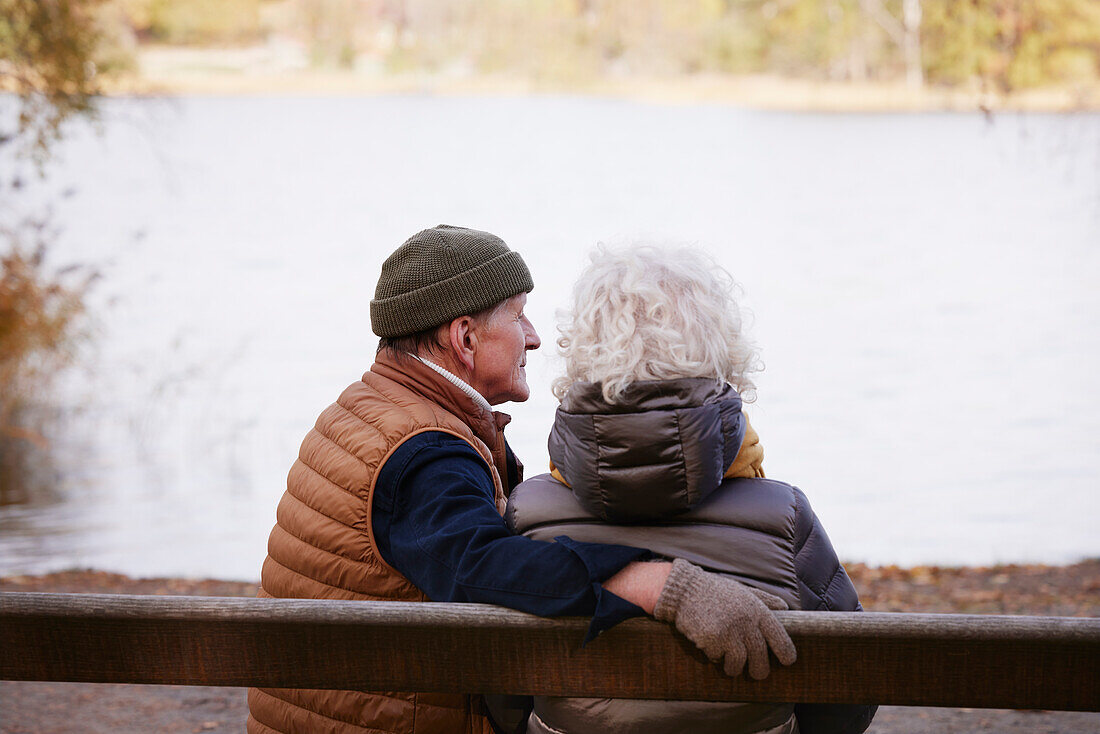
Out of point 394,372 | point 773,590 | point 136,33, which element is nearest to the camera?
point 773,590

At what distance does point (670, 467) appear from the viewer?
5.32 feet

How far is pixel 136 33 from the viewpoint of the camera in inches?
574

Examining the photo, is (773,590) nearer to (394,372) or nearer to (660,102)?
(394,372)

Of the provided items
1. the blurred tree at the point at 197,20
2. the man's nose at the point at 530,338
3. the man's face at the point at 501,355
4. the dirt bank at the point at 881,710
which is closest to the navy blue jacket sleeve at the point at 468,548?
the man's face at the point at 501,355

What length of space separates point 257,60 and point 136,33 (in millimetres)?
6240

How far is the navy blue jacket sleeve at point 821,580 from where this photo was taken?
5.68 feet

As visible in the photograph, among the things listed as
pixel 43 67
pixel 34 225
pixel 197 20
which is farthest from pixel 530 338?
pixel 197 20

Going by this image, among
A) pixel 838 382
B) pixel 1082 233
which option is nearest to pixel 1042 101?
pixel 838 382

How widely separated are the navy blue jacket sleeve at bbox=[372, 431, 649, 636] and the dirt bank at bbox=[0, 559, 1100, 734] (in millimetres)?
2427

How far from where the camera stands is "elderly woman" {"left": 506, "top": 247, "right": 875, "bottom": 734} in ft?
5.39

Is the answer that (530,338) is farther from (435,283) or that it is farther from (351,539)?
(351,539)

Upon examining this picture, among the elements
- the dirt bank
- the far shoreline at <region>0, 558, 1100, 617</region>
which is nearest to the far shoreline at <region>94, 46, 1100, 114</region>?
the far shoreline at <region>0, 558, 1100, 617</region>

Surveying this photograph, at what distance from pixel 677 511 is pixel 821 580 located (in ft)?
0.91

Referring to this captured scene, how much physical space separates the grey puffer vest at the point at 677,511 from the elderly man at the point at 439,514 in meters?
0.09
